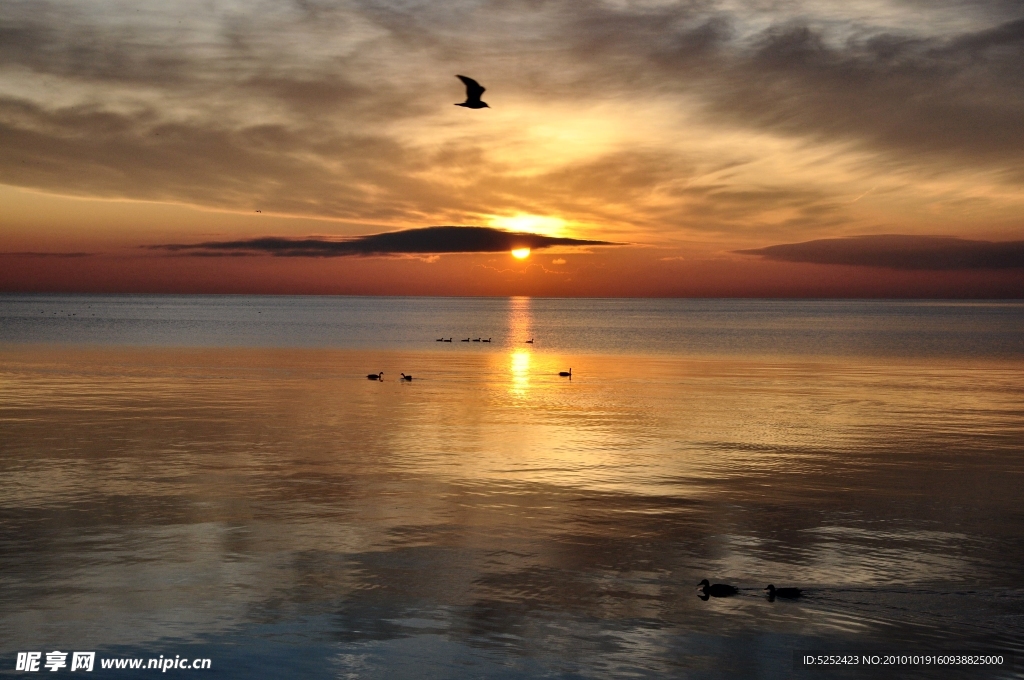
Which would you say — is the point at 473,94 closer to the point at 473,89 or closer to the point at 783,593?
the point at 473,89

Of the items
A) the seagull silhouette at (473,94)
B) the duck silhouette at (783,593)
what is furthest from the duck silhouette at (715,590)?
the seagull silhouette at (473,94)

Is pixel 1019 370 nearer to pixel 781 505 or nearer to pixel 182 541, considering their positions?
pixel 781 505

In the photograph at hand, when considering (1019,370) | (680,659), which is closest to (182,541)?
(680,659)

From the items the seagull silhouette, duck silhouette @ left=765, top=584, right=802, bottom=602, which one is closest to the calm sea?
duck silhouette @ left=765, top=584, right=802, bottom=602

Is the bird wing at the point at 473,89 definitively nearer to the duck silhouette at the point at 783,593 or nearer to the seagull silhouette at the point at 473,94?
the seagull silhouette at the point at 473,94

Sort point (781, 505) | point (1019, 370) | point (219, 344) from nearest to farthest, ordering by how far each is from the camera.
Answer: point (781, 505) → point (1019, 370) → point (219, 344)

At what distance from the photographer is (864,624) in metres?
12.9

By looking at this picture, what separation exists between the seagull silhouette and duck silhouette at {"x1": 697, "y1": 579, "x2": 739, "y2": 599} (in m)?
13.2

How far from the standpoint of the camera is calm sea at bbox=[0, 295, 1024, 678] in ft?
40.5

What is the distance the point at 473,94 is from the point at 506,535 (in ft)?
38.7

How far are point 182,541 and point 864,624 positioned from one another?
12.0 m

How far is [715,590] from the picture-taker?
46.3ft

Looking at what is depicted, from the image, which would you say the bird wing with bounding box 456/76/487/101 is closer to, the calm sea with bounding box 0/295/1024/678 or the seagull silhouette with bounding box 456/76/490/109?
the seagull silhouette with bounding box 456/76/490/109

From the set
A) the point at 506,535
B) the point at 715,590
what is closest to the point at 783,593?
the point at 715,590
